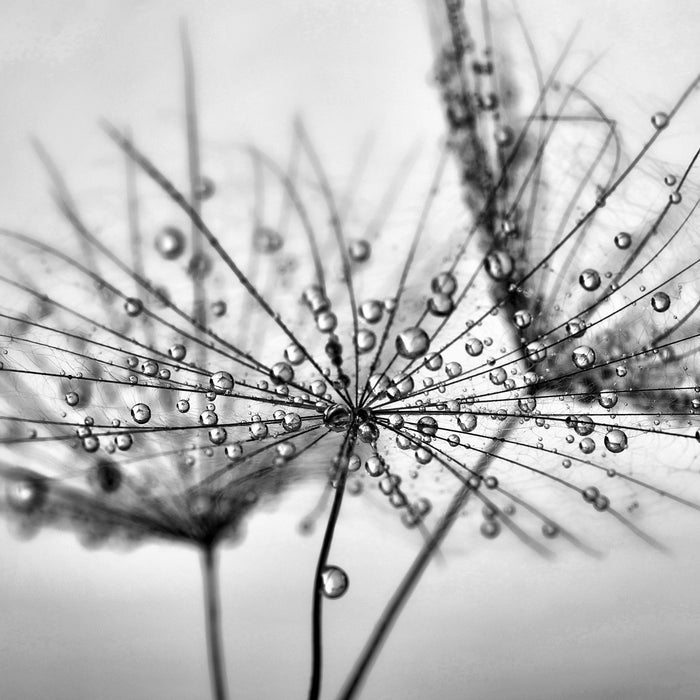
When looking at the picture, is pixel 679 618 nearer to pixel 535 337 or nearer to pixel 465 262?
pixel 535 337

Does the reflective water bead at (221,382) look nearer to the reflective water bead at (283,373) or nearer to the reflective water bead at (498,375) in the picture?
the reflective water bead at (283,373)

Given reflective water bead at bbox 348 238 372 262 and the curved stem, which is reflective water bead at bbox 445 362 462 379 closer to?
reflective water bead at bbox 348 238 372 262

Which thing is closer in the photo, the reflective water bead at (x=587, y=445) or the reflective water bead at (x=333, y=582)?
the reflective water bead at (x=333, y=582)

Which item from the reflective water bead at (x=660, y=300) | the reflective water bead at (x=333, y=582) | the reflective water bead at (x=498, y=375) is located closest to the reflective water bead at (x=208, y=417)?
the reflective water bead at (x=333, y=582)

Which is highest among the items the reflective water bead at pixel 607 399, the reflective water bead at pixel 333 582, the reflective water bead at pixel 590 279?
the reflective water bead at pixel 590 279

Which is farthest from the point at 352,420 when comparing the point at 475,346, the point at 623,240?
the point at 623,240

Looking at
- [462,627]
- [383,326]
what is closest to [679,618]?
[462,627]
